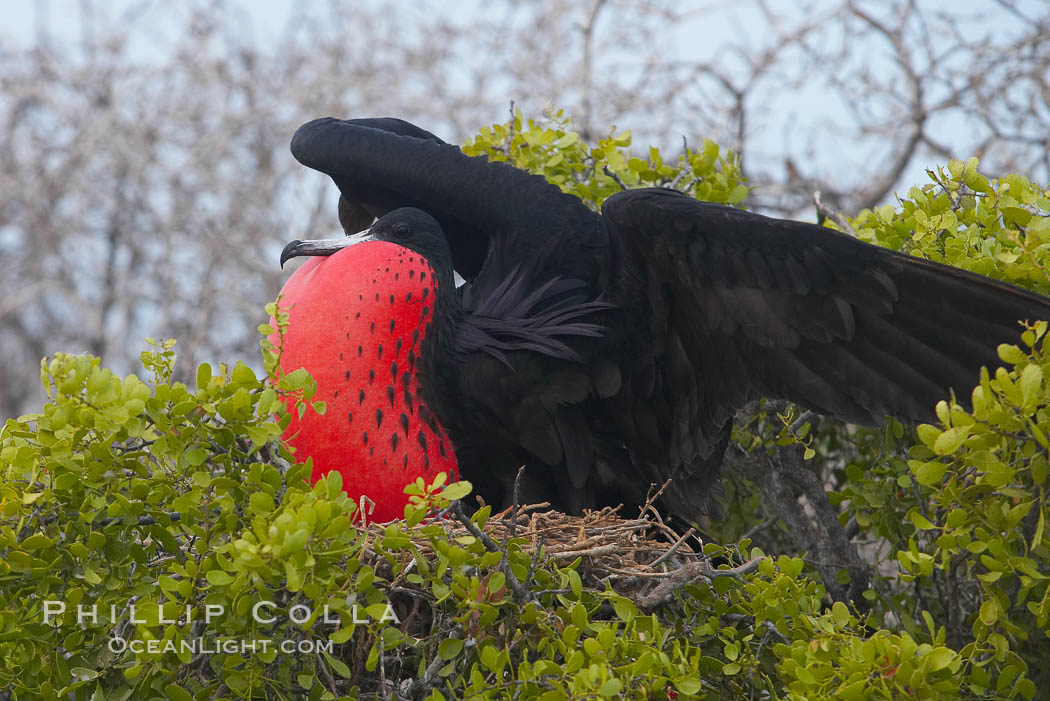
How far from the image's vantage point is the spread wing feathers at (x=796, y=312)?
195 cm

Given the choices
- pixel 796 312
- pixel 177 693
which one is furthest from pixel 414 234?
pixel 177 693

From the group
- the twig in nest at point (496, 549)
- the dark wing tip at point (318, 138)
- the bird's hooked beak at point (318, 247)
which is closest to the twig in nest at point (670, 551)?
the twig in nest at point (496, 549)

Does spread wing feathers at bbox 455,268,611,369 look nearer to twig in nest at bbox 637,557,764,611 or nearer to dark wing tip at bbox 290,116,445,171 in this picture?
dark wing tip at bbox 290,116,445,171

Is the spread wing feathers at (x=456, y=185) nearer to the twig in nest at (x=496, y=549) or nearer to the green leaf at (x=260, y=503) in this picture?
the twig in nest at (x=496, y=549)

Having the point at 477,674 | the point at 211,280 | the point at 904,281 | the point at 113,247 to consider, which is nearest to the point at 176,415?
the point at 477,674

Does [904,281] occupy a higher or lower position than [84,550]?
higher

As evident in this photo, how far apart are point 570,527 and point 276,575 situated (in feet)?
2.51

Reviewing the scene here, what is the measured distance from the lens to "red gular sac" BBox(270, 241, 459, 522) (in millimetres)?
2154

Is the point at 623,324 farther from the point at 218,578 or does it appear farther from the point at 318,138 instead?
the point at 218,578

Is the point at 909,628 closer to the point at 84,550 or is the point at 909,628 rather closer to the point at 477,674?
the point at 477,674

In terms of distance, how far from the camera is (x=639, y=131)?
208 inches

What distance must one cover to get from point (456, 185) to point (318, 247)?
0.36 metres

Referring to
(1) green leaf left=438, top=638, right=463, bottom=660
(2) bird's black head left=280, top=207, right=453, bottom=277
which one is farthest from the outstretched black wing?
(1) green leaf left=438, top=638, right=463, bottom=660

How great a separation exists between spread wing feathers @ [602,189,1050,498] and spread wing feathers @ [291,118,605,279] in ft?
0.71
